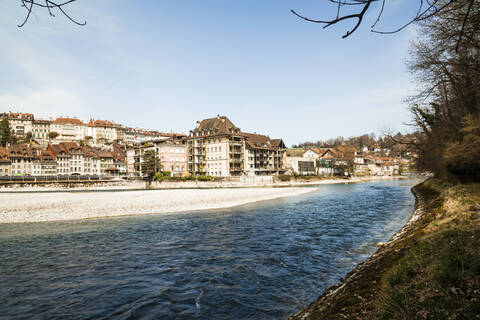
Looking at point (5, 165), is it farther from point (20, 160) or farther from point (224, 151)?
point (224, 151)

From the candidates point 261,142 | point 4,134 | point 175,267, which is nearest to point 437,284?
point 175,267

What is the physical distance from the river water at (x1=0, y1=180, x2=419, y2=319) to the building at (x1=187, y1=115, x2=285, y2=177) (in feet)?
202

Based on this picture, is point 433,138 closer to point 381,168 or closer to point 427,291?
point 427,291

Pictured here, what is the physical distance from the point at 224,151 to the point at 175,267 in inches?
2757

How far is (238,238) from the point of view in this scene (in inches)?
611

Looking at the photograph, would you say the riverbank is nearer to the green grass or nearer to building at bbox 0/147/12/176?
building at bbox 0/147/12/176

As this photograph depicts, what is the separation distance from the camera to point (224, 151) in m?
80.4

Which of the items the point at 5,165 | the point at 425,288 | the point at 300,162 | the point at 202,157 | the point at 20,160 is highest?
the point at 20,160

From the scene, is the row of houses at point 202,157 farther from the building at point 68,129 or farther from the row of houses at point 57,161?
the building at point 68,129

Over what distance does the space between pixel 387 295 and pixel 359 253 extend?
26.4 ft

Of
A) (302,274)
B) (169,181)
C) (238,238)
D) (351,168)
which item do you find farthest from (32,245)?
(351,168)

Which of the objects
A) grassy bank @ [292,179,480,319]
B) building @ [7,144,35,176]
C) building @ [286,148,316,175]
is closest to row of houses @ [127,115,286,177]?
building @ [286,148,316,175]

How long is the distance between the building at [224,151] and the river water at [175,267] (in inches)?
2422

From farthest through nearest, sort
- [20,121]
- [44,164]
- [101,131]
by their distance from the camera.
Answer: [101,131]
[20,121]
[44,164]
